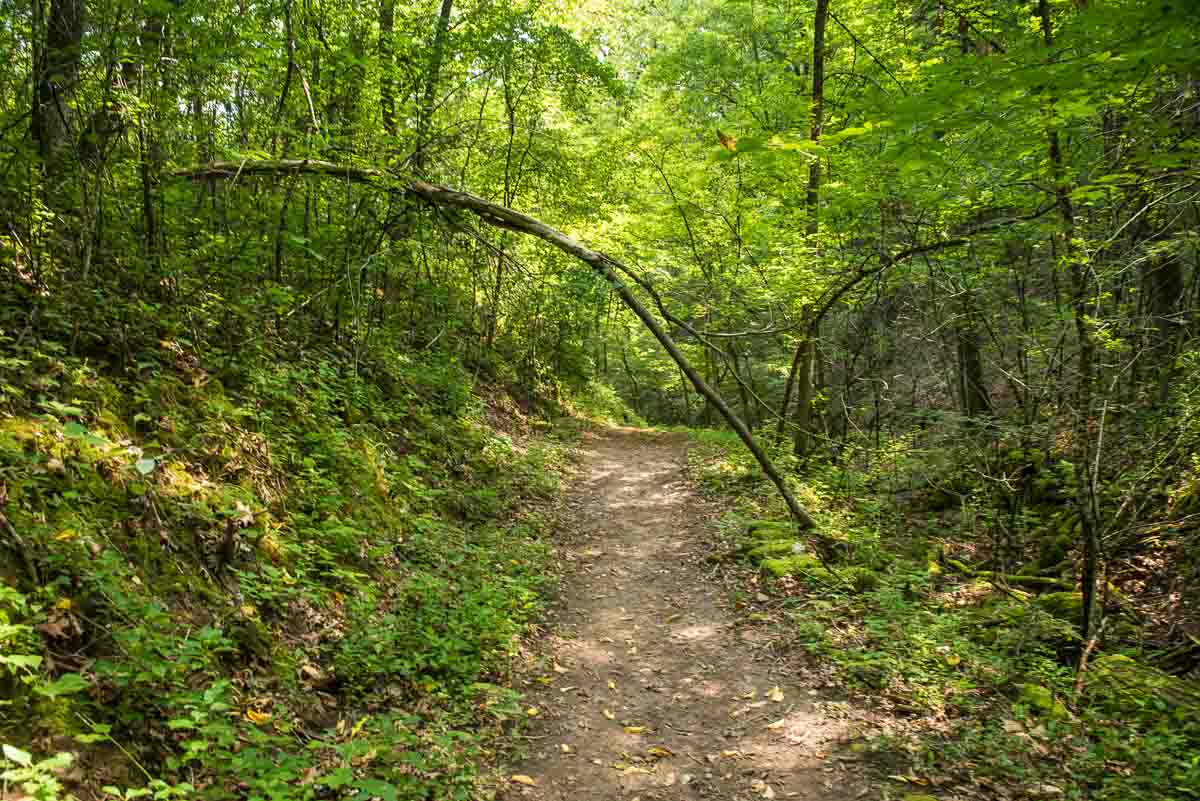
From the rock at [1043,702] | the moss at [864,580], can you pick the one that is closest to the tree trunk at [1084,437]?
the rock at [1043,702]

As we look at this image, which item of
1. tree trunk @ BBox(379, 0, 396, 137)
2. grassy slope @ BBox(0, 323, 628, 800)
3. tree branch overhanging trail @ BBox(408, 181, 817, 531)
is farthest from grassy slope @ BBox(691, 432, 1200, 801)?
tree trunk @ BBox(379, 0, 396, 137)

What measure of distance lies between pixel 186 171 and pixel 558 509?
6.46 meters

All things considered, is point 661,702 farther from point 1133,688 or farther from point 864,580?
point 1133,688

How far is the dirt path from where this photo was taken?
4184mm

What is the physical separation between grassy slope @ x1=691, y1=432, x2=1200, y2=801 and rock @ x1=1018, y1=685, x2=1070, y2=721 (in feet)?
0.04

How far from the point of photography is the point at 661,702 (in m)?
5.16

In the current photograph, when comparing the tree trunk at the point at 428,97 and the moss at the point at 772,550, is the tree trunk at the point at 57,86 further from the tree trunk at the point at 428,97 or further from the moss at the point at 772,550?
the moss at the point at 772,550

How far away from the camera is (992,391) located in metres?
Answer: 15.6

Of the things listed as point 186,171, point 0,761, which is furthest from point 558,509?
point 0,761

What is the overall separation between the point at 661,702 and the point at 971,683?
2.47 meters

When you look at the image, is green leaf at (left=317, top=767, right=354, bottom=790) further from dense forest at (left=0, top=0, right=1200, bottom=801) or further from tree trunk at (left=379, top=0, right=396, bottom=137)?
tree trunk at (left=379, top=0, right=396, bottom=137)

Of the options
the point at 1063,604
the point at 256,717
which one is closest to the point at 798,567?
the point at 1063,604

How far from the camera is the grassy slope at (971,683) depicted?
398cm

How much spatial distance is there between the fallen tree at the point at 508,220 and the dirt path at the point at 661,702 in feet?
6.10
